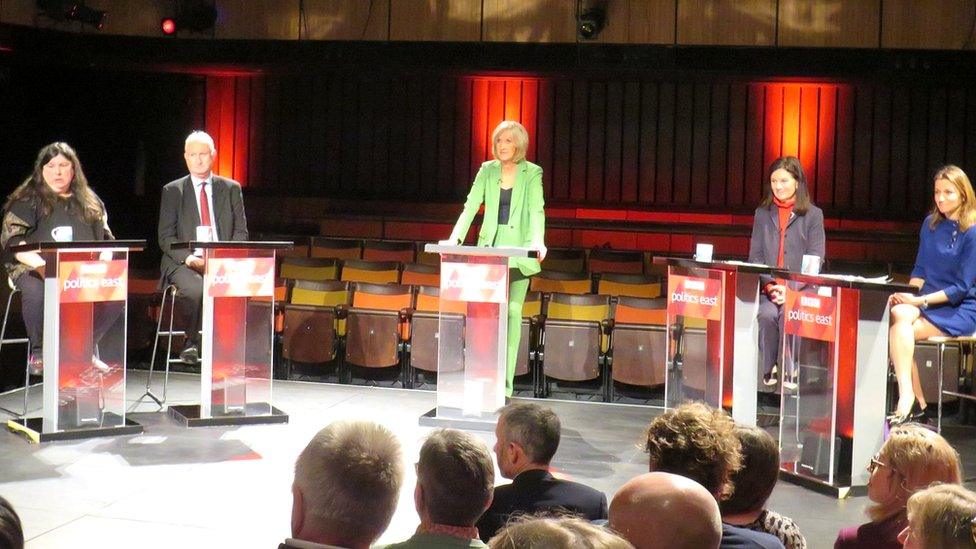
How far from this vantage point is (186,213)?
596cm

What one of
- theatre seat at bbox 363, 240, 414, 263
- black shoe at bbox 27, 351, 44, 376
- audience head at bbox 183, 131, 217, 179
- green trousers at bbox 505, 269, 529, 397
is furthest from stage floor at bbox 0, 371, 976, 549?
theatre seat at bbox 363, 240, 414, 263

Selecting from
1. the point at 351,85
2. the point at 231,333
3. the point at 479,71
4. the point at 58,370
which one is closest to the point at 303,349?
the point at 231,333

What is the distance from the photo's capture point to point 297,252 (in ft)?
33.3

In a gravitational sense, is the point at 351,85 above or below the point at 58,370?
above

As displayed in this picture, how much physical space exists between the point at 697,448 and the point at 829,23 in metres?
9.91

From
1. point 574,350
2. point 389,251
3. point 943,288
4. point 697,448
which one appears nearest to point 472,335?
point 574,350

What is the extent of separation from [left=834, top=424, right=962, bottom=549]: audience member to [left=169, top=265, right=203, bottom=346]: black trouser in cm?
419

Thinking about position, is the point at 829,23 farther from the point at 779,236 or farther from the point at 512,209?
the point at 512,209

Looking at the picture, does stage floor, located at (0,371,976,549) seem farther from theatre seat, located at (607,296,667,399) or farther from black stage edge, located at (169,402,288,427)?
theatre seat, located at (607,296,667,399)

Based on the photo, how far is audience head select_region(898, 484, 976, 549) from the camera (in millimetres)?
1797

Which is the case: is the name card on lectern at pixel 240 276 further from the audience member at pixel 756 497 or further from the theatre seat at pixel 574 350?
the audience member at pixel 756 497

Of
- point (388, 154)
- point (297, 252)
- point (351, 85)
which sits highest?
point (351, 85)

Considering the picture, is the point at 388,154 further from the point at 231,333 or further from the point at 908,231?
the point at 231,333

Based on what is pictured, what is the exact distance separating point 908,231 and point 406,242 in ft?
18.2
